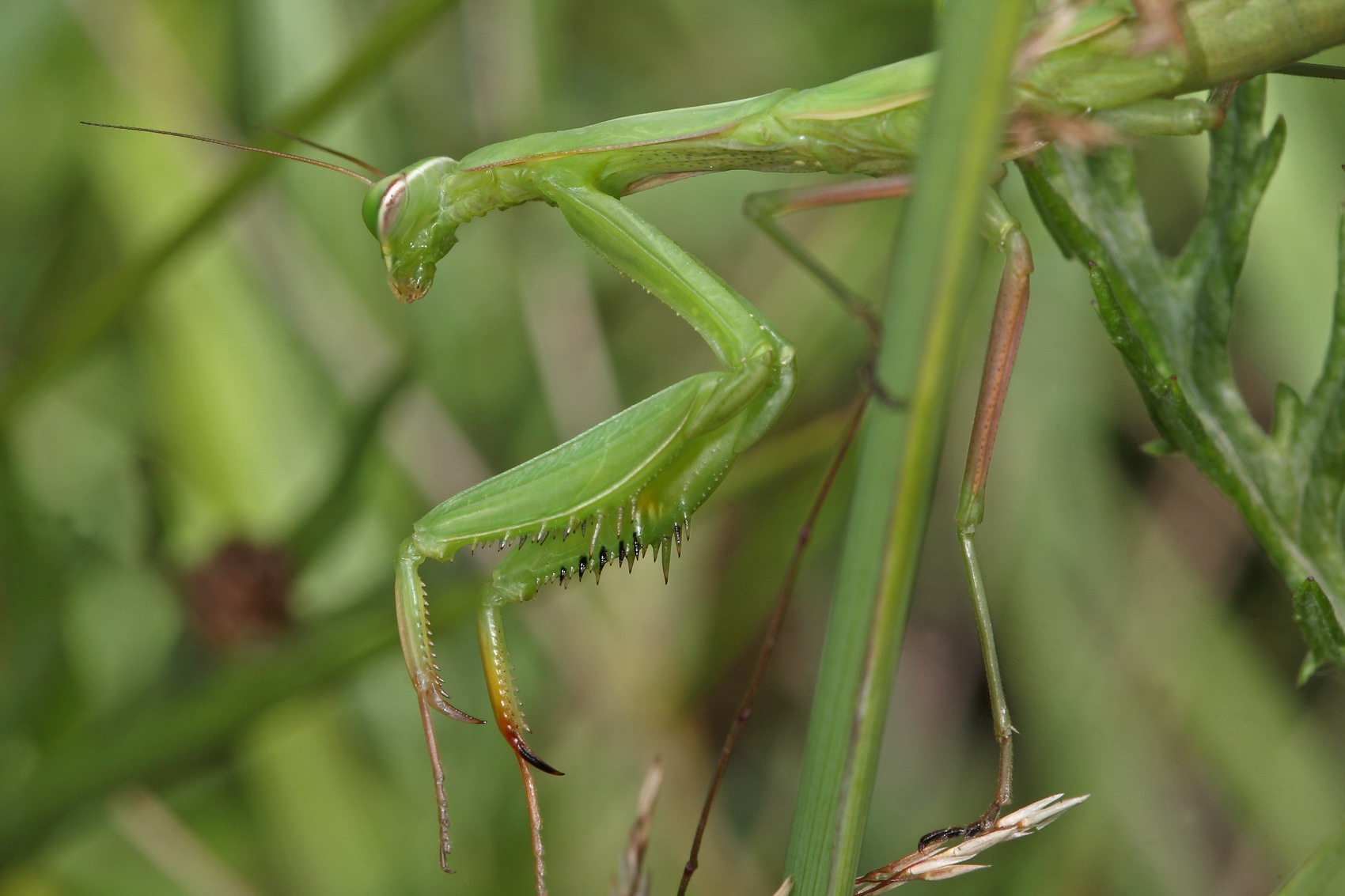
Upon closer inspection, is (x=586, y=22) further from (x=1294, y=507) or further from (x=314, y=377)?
(x=1294, y=507)

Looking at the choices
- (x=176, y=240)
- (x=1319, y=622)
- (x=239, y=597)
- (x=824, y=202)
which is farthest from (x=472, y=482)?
(x=1319, y=622)

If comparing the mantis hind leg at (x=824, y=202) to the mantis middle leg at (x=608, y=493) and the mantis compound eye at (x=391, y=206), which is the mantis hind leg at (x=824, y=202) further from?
the mantis compound eye at (x=391, y=206)

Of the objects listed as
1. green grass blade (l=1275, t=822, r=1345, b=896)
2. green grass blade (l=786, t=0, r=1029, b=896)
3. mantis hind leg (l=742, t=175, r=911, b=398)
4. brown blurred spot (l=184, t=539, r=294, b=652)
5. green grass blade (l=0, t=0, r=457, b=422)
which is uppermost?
green grass blade (l=0, t=0, r=457, b=422)

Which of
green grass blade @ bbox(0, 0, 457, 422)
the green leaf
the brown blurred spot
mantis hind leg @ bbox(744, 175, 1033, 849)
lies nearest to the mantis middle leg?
mantis hind leg @ bbox(744, 175, 1033, 849)

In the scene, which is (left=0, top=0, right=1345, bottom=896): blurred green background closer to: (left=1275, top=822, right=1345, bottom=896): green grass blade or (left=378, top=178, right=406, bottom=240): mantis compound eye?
(left=378, top=178, right=406, bottom=240): mantis compound eye

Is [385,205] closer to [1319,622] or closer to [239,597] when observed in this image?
[239,597]

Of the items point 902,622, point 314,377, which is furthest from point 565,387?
point 902,622

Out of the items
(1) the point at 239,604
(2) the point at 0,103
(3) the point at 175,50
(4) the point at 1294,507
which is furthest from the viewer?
(3) the point at 175,50

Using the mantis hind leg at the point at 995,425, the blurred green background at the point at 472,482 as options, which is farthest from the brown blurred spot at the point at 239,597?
A: the mantis hind leg at the point at 995,425
